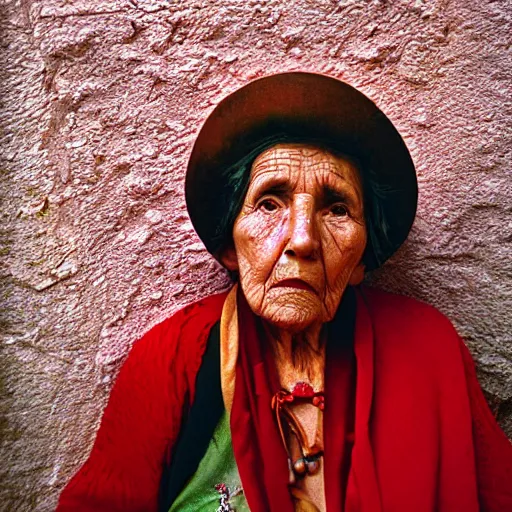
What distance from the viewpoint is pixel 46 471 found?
1.44 metres

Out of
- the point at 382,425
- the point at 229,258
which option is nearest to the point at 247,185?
the point at 229,258

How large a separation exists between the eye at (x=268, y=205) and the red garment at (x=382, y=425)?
279mm

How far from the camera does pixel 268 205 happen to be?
1.21 m

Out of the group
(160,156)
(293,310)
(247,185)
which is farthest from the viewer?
(160,156)

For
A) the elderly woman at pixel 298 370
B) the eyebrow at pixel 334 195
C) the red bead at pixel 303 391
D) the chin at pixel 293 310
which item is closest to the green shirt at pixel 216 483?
the elderly woman at pixel 298 370

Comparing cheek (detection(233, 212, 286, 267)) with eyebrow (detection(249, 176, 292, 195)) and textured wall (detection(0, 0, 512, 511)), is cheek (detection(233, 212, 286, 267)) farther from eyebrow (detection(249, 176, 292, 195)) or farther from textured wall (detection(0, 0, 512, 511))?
textured wall (detection(0, 0, 512, 511))

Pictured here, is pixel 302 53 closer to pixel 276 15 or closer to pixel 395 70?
pixel 276 15

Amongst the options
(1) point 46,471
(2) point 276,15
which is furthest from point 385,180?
(1) point 46,471

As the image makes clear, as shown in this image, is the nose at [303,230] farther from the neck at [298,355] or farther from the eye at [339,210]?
the neck at [298,355]

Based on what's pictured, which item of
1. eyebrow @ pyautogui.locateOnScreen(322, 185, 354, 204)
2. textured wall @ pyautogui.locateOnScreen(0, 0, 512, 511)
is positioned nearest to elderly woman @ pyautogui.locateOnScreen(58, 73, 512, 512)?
eyebrow @ pyautogui.locateOnScreen(322, 185, 354, 204)

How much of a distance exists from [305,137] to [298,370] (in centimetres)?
48

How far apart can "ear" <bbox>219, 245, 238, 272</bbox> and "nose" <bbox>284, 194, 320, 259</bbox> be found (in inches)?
7.6

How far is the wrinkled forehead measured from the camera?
3.86 ft

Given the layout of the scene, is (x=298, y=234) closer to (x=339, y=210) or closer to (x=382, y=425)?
(x=339, y=210)
